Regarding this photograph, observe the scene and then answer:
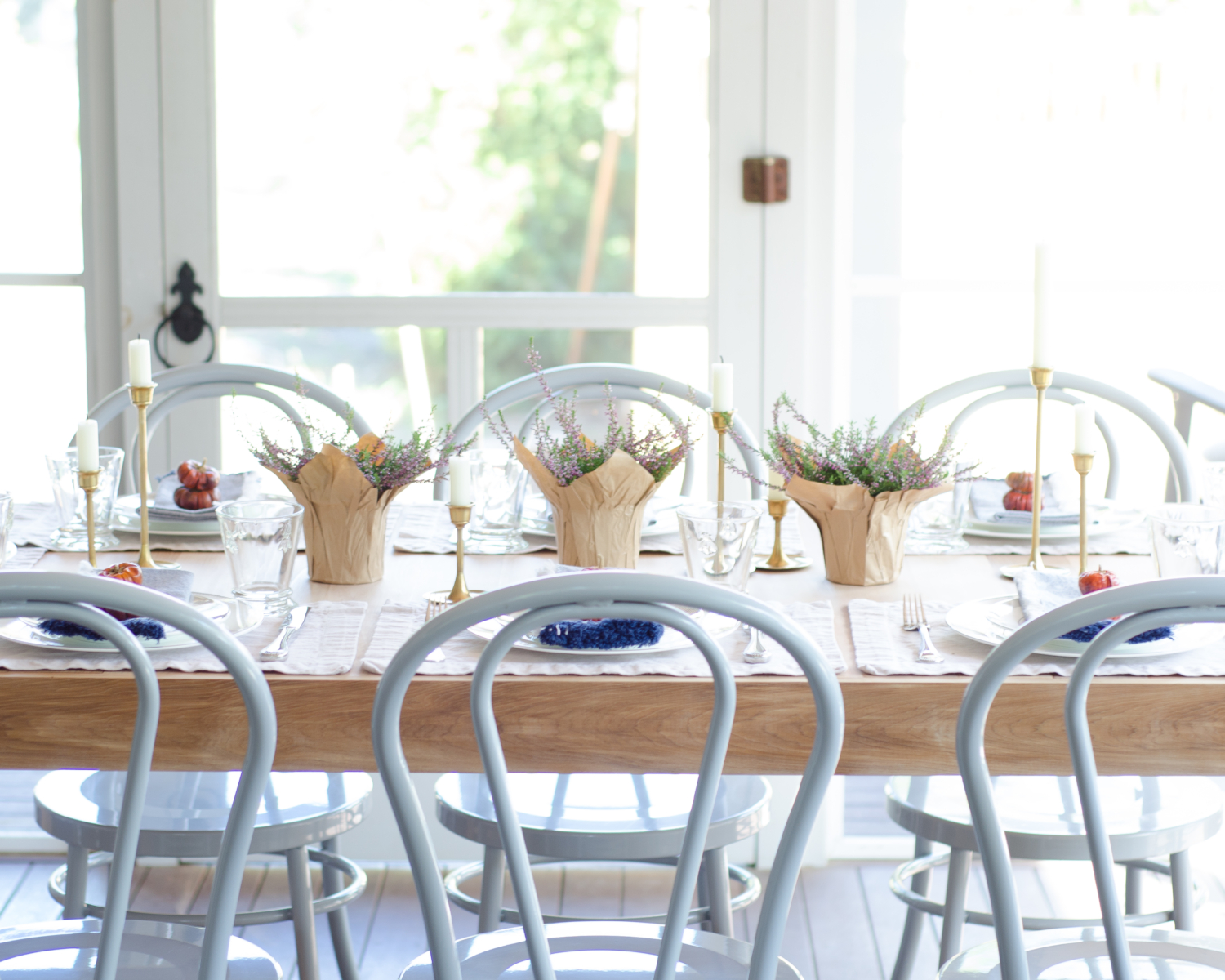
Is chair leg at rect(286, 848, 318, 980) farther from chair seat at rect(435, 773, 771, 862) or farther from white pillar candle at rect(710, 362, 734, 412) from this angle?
white pillar candle at rect(710, 362, 734, 412)

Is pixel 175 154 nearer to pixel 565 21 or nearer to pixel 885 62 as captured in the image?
pixel 565 21

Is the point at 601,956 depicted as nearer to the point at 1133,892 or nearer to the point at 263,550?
the point at 263,550

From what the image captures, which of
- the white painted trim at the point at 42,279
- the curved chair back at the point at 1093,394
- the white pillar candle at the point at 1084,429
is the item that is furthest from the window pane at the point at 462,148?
the white pillar candle at the point at 1084,429

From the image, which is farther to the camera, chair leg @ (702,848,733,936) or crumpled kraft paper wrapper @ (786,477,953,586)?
chair leg @ (702,848,733,936)

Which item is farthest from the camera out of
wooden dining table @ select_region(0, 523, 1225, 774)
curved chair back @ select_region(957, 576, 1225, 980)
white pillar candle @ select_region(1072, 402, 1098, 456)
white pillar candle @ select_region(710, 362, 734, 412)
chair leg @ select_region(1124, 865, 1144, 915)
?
chair leg @ select_region(1124, 865, 1144, 915)

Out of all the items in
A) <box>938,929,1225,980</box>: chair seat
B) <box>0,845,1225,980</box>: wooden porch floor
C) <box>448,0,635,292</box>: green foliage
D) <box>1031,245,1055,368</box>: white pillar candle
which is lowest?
<box>0,845,1225,980</box>: wooden porch floor

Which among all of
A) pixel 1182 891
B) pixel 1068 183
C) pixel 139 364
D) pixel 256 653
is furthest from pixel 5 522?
pixel 1068 183

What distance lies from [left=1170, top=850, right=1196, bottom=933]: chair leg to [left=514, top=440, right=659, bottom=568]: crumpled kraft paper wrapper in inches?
31.1

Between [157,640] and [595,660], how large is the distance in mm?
413

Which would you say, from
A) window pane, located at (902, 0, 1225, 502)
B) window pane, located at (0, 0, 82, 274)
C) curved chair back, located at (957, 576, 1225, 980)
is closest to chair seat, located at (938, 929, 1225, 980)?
curved chair back, located at (957, 576, 1225, 980)

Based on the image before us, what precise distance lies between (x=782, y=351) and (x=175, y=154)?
1132 mm

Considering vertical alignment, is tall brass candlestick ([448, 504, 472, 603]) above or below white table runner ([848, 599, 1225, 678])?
above

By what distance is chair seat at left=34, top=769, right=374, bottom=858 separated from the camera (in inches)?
61.7

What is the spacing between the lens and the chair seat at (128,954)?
1.25m
